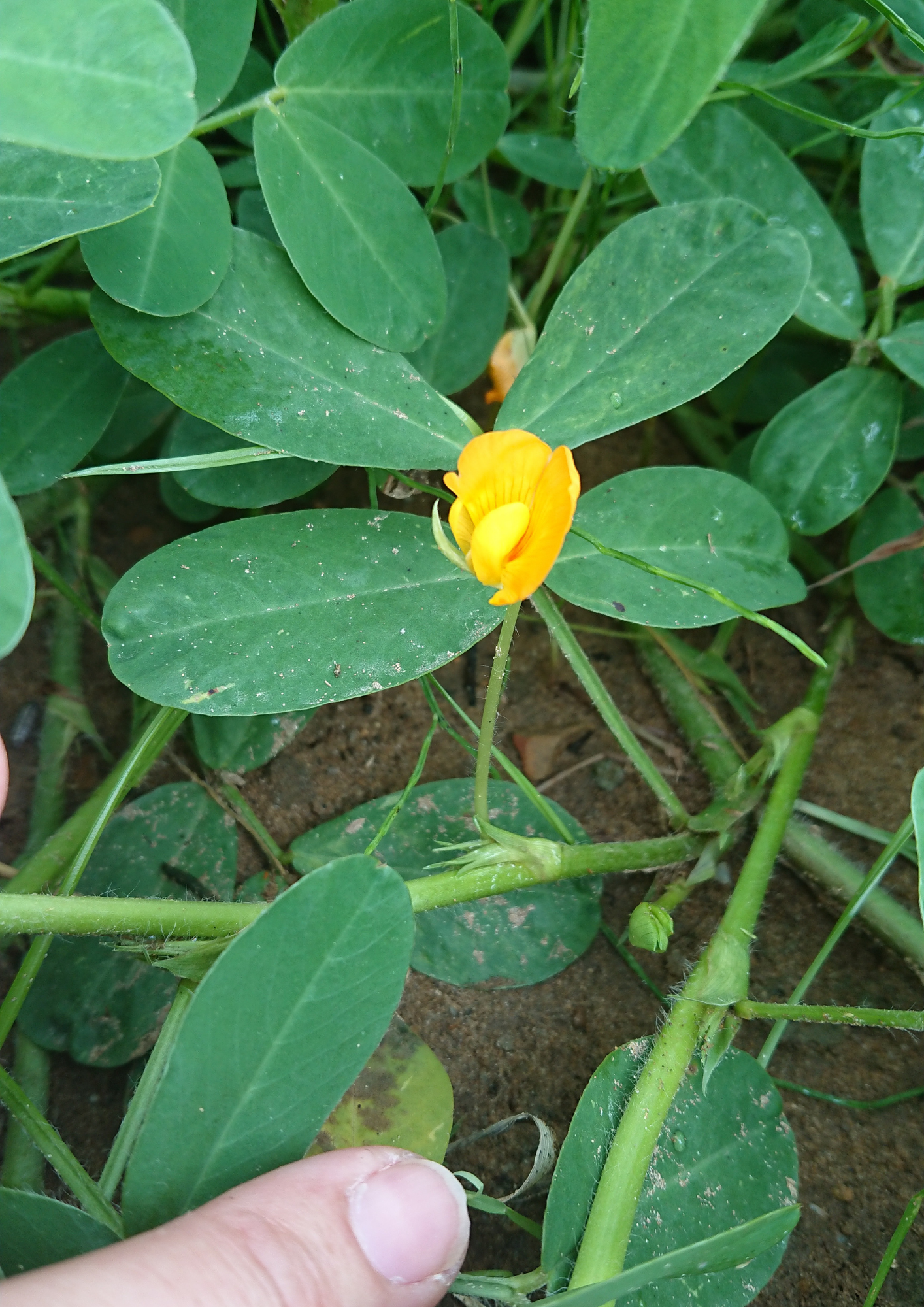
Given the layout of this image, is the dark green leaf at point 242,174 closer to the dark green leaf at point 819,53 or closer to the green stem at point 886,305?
the dark green leaf at point 819,53

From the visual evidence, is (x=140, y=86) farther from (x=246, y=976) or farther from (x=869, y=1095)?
(x=869, y=1095)

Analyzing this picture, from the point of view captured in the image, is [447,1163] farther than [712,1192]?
Yes

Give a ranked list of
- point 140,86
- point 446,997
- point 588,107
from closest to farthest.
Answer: point 140,86
point 588,107
point 446,997

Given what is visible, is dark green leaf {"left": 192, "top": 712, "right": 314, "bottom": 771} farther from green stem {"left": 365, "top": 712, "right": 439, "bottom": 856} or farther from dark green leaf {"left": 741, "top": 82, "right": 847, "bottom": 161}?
dark green leaf {"left": 741, "top": 82, "right": 847, "bottom": 161}

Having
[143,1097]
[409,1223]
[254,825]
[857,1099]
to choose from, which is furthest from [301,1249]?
[857,1099]

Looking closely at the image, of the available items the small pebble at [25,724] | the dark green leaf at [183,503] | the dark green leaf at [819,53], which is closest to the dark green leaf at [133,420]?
the dark green leaf at [183,503]

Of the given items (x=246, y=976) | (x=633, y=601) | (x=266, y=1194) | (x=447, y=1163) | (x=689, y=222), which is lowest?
(x=447, y=1163)

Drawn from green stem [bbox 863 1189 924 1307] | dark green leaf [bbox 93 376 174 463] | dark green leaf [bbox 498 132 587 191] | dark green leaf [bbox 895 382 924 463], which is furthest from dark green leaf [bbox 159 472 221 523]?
green stem [bbox 863 1189 924 1307]

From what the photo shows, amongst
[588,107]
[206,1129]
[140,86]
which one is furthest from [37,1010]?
[588,107]

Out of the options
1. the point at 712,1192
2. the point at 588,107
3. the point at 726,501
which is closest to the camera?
the point at 588,107
